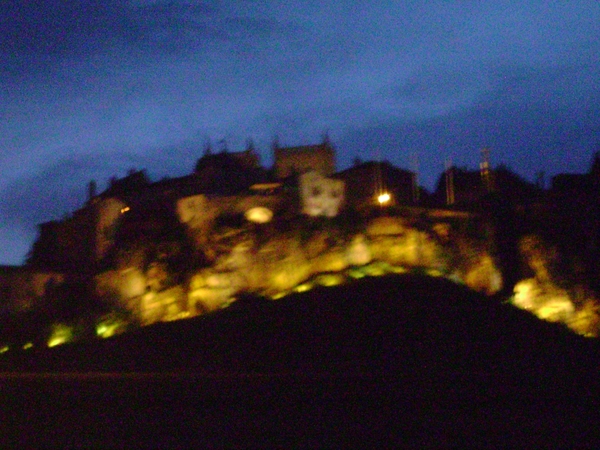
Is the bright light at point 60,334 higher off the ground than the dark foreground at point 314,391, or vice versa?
the bright light at point 60,334

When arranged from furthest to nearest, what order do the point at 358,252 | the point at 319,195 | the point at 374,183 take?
the point at 374,183 → the point at 319,195 → the point at 358,252

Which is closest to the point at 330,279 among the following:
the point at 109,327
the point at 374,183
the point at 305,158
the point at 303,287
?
the point at 303,287

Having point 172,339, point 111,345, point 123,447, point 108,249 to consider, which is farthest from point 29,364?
point 108,249

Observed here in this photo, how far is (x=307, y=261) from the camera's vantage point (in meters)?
24.9

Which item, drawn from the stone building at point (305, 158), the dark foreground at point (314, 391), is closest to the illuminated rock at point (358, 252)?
the dark foreground at point (314, 391)

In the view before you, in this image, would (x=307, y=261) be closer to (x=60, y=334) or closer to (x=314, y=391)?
(x=60, y=334)

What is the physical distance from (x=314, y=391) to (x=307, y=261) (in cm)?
1449

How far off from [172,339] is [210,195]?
10.9m

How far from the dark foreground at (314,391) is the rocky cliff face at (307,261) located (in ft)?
18.5

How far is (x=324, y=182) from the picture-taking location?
103 feet

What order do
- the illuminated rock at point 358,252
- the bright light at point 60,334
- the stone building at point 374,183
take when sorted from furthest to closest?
the stone building at point 374,183 → the bright light at point 60,334 → the illuminated rock at point 358,252

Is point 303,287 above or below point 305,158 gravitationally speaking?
below

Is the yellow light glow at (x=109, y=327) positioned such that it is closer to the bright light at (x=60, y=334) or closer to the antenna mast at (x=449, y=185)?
the bright light at (x=60, y=334)

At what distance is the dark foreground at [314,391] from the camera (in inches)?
327
